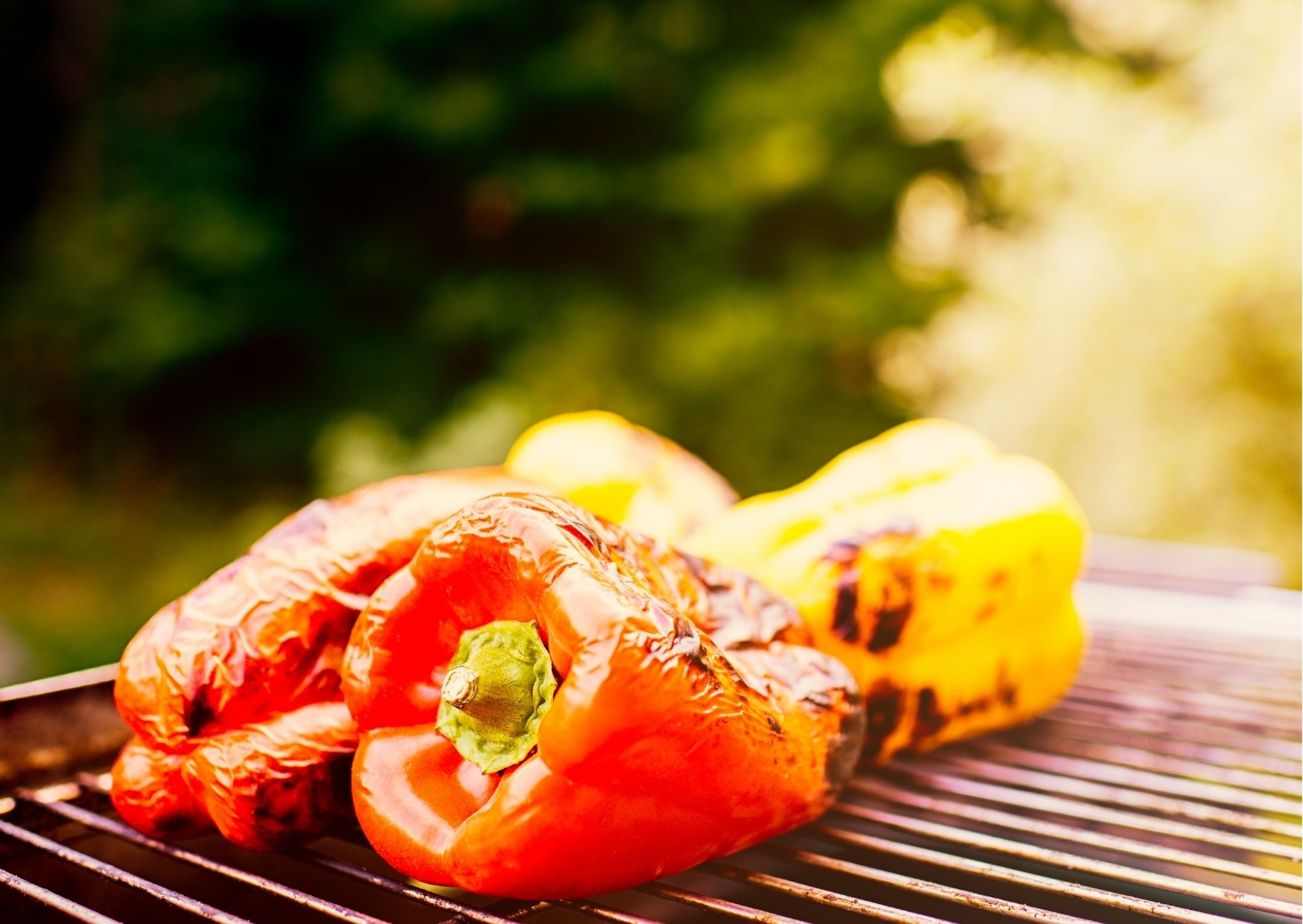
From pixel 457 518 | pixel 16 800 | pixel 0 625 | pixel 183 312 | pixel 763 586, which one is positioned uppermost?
pixel 183 312

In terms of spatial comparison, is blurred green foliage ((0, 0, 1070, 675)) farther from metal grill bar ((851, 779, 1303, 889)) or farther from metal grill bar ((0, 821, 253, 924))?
A: metal grill bar ((0, 821, 253, 924))

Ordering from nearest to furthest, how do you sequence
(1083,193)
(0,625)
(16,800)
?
(16,800), (0,625), (1083,193)

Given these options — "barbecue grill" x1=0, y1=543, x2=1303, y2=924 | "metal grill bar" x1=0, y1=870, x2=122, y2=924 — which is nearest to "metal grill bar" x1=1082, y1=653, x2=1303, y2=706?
"barbecue grill" x1=0, y1=543, x2=1303, y2=924

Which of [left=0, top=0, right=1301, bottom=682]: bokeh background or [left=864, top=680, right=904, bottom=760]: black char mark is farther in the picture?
[left=0, top=0, right=1301, bottom=682]: bokeh background

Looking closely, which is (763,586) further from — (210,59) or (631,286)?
(210,59)

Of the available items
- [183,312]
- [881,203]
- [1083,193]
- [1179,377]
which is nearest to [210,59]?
[183,312]

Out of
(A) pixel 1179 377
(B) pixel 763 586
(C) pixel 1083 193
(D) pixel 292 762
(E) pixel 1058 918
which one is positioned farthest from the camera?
(C) pixel 1083 193

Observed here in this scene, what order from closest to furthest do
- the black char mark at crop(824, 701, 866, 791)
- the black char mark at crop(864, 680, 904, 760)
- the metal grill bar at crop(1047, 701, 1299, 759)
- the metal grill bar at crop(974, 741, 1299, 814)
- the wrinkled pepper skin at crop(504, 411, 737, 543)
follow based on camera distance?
the black char mark at crop(824, 701, 866, 791) < the metal grill bar at crop(974, 741, 1299, 814) < the black char mark at crop(864, 680, 904, 760) < the metal grill bar at crop(1047, 701, 1299, 759) < the wrinkled pepper skin at crop(504, 411, 737, 543)

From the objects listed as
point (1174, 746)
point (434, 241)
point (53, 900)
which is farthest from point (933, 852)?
point (434, 241)
